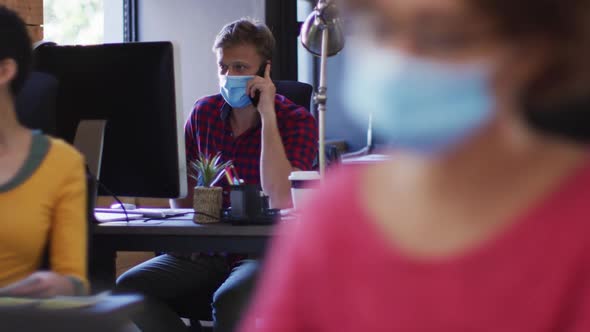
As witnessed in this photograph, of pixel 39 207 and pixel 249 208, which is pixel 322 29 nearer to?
pixel 249 208

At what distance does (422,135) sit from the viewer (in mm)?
489

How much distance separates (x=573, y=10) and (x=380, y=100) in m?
0.12

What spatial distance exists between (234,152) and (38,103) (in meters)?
0.80

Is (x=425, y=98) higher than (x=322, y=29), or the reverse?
(x=322, y=29)

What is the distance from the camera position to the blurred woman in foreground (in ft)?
1.52

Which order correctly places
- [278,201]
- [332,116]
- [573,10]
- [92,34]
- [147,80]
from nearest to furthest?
[573,10] → [147,80] → [278,201] → [92,34] → [332,116]

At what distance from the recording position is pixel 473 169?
1.63 feet

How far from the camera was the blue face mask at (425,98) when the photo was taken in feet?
1.57

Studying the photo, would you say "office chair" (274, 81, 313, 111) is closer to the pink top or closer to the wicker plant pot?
the wicker plant pot

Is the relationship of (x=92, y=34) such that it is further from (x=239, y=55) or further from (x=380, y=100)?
(x=380, y=100)

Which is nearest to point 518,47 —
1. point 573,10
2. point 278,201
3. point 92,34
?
point 573,10

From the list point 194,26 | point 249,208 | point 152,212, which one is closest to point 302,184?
point 249,208

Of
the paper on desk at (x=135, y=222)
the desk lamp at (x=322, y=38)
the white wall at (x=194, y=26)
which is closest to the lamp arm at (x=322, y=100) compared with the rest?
the desk lamp at (x=322, y=38)

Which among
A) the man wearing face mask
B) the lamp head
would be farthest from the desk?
the lamp head
